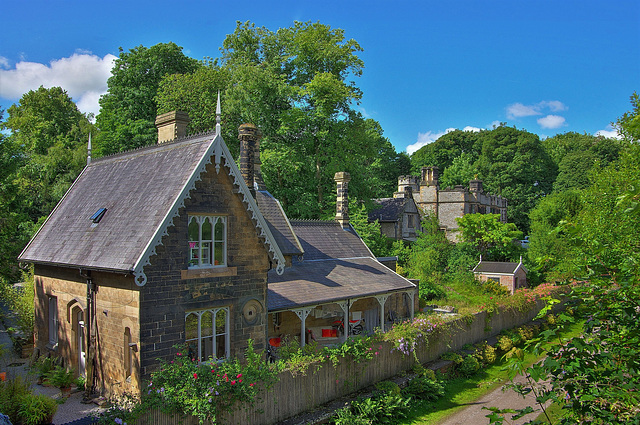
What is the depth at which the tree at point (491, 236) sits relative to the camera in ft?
126

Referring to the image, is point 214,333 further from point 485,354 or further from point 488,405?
point 485,354

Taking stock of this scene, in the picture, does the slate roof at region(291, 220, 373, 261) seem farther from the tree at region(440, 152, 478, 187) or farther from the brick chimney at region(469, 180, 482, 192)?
the tree at region(440, 152, 478, 187)

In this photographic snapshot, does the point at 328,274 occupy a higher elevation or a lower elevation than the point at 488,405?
higher

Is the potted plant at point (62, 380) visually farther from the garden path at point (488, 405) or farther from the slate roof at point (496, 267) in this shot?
the slate roof at point (496, 267)

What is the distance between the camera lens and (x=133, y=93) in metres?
40.5

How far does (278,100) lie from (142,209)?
79.4ft

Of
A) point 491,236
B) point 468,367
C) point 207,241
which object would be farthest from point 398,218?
point 207,241

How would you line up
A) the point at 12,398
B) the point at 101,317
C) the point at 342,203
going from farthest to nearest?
the point at 342,203
the point at 101,317
the point at 12,398

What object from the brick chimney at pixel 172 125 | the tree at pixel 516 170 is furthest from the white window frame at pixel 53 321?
the tree at pixel 516 170

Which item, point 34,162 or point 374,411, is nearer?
point 374,411

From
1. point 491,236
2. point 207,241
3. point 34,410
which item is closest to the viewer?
point 34,410

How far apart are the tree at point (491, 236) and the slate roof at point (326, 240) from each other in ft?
54.0

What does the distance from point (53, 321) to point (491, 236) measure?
32.2 m

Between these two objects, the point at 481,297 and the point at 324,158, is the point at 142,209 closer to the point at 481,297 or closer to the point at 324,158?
the point at 481,297
